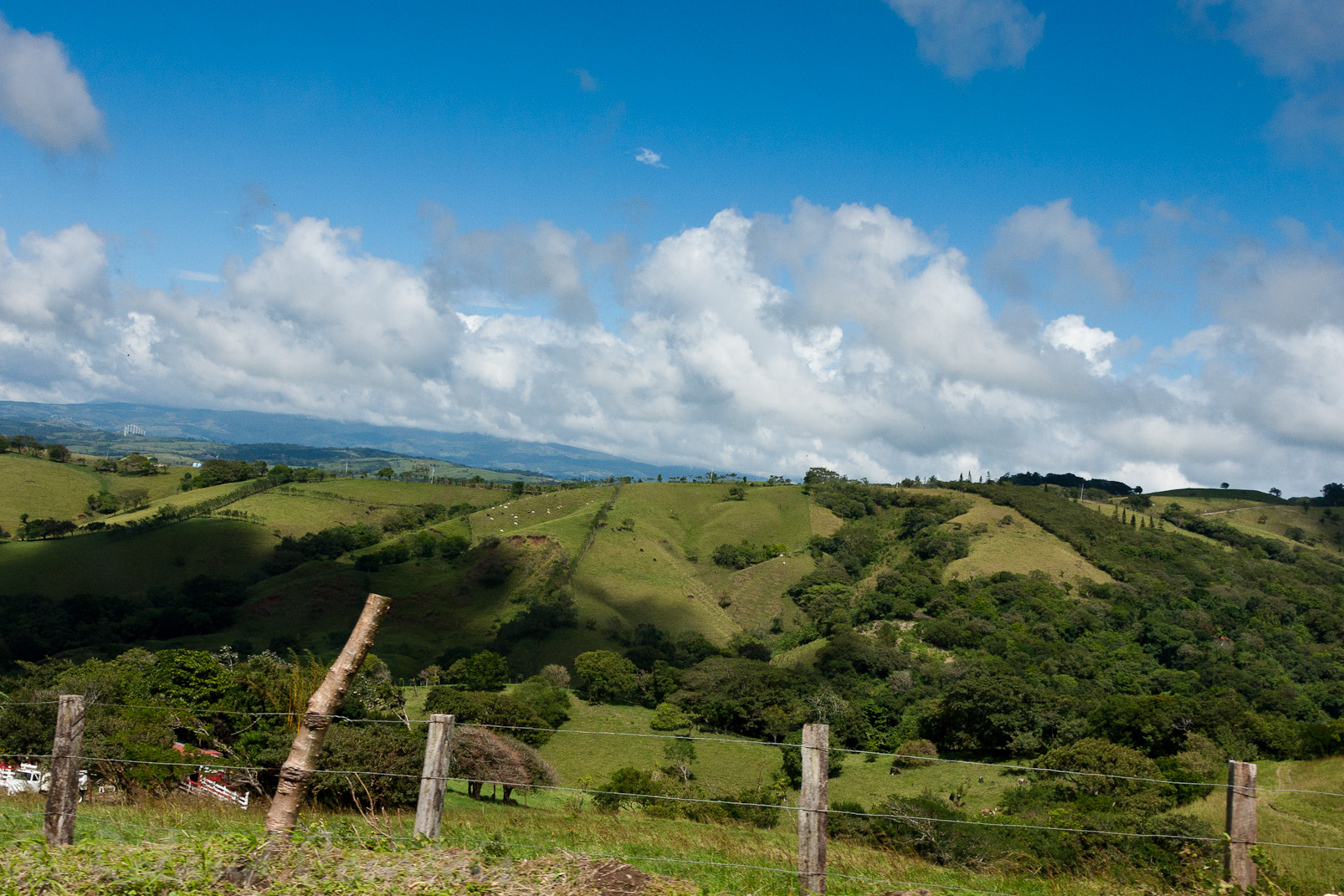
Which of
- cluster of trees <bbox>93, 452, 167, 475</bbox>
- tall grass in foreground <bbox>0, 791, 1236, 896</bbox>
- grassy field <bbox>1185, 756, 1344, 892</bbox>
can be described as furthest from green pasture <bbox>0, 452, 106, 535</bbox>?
grassy field <bbox>1185, 756, 1344, 892</bbox>

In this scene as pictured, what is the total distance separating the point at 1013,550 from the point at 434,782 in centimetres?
11951

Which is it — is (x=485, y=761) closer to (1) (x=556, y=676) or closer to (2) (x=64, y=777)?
(2) (x=64, y=777)

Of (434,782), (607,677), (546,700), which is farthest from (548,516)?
(434,782)

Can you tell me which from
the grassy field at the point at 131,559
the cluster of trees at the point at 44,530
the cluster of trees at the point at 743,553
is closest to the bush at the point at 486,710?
the grassy field at the point at 131,559

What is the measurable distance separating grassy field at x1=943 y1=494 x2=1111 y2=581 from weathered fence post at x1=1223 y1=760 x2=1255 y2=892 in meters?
108

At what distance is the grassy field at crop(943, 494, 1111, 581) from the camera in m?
108

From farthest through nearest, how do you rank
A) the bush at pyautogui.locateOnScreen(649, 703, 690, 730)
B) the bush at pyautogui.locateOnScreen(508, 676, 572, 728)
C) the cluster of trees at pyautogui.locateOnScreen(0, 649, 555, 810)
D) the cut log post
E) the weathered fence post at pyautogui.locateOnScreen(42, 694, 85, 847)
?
the bush at pyautogui.locateOnScreen(649, 703, 690, 730) < the bush at pyautogui.locateOnScreen(508, 676, 572, 728) < the cluster of trees at pyautogui.locateOnScreen(0, 649, 555, 810) < the weathered fence post at pyautogui.locateOnScreen(42, 694, 85, 847) < the cut log post

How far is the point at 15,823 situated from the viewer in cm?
803

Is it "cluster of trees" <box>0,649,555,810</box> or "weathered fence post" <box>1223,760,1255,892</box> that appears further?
"cluster of trees" <box>0,649,555,810</box>

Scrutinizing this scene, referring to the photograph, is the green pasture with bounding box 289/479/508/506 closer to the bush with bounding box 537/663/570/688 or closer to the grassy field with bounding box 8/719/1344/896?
the bush with bounding box 537/663/570/688

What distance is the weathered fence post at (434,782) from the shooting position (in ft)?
23.0

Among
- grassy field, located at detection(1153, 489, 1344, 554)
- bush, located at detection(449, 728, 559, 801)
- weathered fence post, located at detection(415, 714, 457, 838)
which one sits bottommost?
bush, located at detection(449, 728, 559, 801)

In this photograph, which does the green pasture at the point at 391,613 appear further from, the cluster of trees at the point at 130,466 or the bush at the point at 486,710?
the cluster of trees at the point at 130,466

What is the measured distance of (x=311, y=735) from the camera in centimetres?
623
